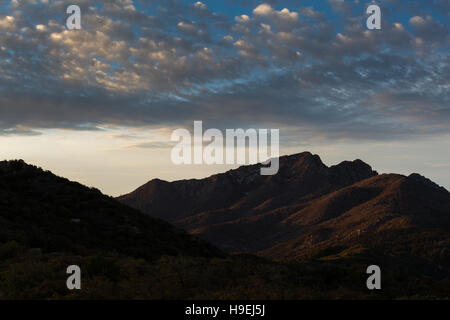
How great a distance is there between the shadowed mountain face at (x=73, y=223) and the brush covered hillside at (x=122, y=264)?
2.4 inches

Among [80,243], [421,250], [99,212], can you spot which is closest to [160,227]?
[99,212]

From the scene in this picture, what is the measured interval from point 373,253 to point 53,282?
106142 millimetres

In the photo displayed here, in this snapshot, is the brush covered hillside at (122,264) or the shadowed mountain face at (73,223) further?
the shadowed mountain face at (73,223)

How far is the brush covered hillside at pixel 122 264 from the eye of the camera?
1348cm

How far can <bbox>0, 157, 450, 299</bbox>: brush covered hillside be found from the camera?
1348 centimetres

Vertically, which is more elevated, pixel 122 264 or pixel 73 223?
pixel 73 223

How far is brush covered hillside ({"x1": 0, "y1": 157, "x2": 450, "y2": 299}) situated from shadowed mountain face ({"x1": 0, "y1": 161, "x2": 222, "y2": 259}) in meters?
0.06

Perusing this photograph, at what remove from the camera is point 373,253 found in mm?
108812

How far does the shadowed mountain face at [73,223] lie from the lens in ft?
79.6

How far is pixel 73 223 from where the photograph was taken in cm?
2931

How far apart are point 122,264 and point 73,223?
13.1 meters

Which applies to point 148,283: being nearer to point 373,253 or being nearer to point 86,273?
point 86,273

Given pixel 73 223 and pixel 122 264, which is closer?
pixel 122 264
